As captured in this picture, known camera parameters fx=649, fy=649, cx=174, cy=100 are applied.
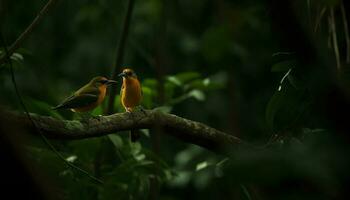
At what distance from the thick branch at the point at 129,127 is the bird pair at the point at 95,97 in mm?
624

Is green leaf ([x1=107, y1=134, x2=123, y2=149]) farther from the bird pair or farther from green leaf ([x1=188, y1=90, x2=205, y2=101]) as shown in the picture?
green leaf ([x1=188, y1=90, x2=205, y2=101])

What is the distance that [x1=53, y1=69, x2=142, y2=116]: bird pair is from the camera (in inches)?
172

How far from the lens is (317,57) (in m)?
0.79

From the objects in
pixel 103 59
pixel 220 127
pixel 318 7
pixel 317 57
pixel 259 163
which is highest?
pixel 317 57

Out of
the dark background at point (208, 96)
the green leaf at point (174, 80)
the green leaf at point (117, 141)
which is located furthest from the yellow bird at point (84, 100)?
the green leaf at point (174, 80)

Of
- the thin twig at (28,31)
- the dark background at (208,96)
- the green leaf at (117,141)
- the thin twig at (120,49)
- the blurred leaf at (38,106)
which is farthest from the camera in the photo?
the thin twig at (120,49)

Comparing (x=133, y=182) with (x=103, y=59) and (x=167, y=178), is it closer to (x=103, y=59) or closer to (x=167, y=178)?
(x=167, y=178)

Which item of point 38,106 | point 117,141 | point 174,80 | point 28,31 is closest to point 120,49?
point 174,80

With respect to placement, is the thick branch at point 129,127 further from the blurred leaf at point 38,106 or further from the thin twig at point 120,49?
the thin twig at point 120,49

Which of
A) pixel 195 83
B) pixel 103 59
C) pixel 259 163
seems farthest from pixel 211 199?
pixel 259 163

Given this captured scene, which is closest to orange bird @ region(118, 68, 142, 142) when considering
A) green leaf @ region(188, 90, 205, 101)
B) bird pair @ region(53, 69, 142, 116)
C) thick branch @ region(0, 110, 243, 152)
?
bird pair @ region(53, 69, 142, 116)

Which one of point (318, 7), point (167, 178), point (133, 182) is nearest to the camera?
point (318, 7)

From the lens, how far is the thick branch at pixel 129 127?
2893mm

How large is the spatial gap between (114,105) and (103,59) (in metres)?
3.87
